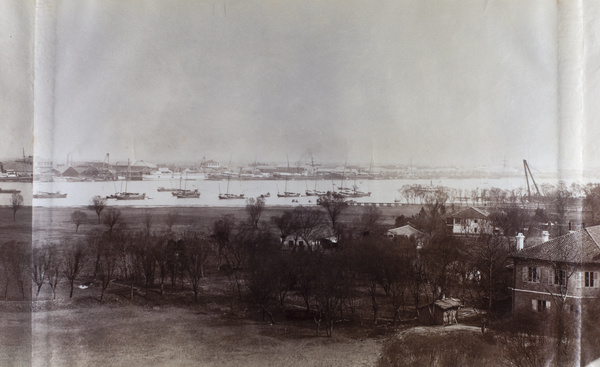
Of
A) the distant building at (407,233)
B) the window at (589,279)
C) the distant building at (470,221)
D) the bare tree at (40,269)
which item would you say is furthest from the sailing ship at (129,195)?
the window at (589,279)

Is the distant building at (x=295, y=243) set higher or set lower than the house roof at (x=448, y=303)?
higher

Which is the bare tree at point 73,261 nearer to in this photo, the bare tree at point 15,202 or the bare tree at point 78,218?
the bare tree at point 78,218

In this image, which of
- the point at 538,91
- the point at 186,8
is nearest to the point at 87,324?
the point at 186,8

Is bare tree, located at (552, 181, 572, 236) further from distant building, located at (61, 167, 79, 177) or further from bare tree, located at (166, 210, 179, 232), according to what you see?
distant building, located at (61, 167, 79, 177)

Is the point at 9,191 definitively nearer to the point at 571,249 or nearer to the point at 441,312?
the point at 441,312

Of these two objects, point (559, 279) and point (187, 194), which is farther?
point (187, 194)

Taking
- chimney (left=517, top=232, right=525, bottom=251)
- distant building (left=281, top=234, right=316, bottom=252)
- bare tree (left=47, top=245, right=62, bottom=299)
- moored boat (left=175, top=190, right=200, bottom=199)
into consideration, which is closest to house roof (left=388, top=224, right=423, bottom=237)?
distant building (left=281, top=234, right=316, bottom=252)

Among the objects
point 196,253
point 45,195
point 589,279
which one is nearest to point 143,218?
point 196,253
